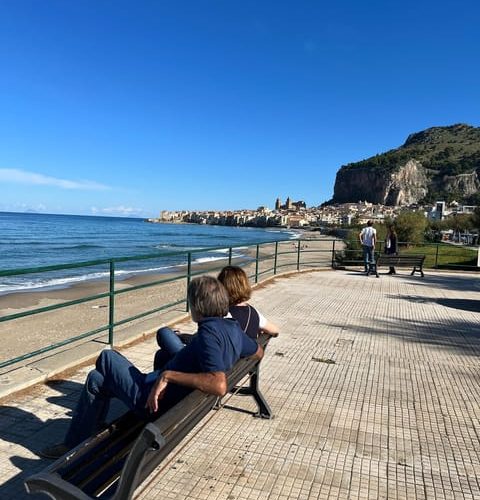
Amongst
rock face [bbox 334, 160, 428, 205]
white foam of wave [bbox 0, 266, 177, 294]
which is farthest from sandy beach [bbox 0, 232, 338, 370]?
rock face [bbox 334, 160, 428, 205]

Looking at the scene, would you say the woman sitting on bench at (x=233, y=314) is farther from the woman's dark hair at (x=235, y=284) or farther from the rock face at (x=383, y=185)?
the rock face at (x=383, y=185)

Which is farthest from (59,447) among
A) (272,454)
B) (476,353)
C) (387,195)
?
(387,195)

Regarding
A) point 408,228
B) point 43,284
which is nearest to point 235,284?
point 43,284

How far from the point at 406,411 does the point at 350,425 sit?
24.3 inches

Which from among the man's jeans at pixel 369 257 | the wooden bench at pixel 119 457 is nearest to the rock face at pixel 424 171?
the man's jeans at pixel 369 257

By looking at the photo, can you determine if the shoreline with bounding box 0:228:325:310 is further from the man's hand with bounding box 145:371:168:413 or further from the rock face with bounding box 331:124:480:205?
the rock face with bounding box 331:124:480:205

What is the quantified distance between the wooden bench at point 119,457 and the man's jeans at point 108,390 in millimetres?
105

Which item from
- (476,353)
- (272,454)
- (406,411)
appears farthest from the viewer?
(476,353)

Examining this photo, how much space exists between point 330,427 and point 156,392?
1.70 m

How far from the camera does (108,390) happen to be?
8.41ft

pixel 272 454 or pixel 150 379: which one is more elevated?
pixel 150 379

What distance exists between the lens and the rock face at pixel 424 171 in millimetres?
136750

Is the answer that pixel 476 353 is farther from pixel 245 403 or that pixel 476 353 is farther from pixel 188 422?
pixel 188 422

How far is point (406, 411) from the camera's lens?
12.6 ft
